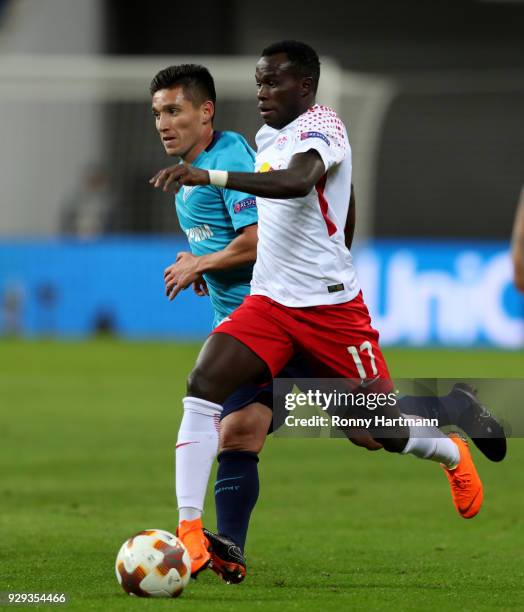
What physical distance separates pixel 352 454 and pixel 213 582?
18.6 feet

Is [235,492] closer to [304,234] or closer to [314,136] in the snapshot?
[304,234]

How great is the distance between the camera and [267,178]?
582cm

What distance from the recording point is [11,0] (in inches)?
1134

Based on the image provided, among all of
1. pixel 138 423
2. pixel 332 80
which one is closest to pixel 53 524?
pixel 138 423

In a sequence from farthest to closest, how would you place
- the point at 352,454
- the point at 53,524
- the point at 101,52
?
1. the point at 101,52
2. the point at 352,454
3. the point at 53,524

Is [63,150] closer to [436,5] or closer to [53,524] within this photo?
[436,5]

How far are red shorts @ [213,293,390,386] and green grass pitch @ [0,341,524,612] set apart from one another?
898 mm

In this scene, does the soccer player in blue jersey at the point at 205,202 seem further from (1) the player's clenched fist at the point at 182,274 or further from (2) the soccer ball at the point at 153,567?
(2) the soccer ball at the point at 153,567

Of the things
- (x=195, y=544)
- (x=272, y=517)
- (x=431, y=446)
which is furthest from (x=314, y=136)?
(x=272, y=517)

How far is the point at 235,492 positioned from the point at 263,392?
1.49 feet

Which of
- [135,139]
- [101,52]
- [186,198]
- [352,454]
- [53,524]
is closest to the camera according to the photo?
[186,198]

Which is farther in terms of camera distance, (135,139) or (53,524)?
(135,139)

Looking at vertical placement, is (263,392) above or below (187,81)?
below

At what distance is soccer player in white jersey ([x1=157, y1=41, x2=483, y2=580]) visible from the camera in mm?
6113
